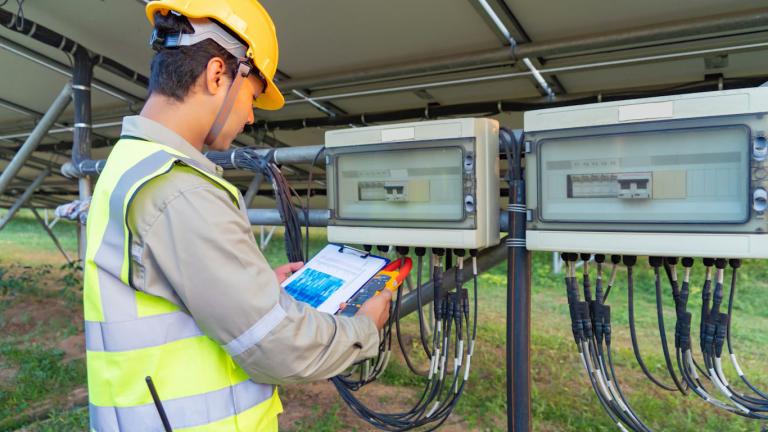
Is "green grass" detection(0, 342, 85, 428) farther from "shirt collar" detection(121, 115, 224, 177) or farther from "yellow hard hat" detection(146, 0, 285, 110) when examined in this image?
"yellow hard hat" detection(146, 0, 285, 110)

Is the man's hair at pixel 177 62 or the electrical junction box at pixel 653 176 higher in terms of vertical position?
the man's hair at pixel 177 62

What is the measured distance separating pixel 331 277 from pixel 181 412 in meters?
0.49

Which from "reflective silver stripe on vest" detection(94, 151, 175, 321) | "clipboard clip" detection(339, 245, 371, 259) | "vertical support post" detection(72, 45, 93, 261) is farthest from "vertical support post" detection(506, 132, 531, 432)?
"vertical support post" detection(72, 45, 93, 261)

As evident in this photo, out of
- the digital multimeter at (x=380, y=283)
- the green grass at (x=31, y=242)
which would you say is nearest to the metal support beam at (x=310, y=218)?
the digital multimeter at (x=380, y=283)

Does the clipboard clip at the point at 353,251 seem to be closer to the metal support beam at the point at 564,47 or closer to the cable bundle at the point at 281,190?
the cable bundle at the point at 281,190

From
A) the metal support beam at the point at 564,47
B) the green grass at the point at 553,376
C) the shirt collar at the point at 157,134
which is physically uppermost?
the metal support beam at the point at 564,47

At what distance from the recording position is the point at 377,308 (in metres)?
1.12

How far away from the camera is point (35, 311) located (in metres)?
4.47

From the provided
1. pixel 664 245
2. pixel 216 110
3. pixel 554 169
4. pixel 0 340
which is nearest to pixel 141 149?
pixel 216 110

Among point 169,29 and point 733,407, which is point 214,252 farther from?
point 733,407

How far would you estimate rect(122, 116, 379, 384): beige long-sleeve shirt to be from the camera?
2.60ft

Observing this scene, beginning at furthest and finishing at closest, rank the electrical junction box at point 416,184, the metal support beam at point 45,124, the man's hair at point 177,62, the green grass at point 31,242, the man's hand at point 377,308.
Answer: the green grass at point 31,242 < the metal support beam at point 45,124 < the electrical junction box at point 416,184 < the man's hand at point 377,308 < the man's hair at point 177,62

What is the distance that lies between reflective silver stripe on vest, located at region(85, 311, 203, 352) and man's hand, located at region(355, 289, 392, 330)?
0.37 m

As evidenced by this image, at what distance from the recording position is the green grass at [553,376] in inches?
94.8
